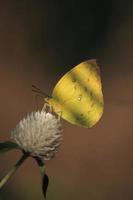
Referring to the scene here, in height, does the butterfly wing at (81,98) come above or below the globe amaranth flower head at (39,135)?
above

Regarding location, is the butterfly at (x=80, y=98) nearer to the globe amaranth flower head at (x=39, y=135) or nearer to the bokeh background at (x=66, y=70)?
the globe amaranth flower head at (x=39, y=135)

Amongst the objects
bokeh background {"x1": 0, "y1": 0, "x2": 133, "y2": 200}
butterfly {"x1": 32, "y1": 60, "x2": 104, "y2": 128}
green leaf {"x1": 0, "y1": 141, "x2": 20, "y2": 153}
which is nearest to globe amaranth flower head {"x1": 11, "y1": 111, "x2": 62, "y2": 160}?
green leaf {"x1": 0, "y1": 141, "x2": 20, "y2": 153}

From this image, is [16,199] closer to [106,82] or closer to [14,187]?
[14,187]

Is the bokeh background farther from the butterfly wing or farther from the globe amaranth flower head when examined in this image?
the globe amaranth flower head

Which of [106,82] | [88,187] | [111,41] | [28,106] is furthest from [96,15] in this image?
[88,187]

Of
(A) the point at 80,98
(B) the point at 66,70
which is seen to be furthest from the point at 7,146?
(B) the point at 66,70

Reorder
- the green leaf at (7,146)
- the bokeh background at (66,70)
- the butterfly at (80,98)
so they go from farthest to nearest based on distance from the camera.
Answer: the bokeh background at (66,70)
the butterfly at (80,98)
the green leaf at (7,146)

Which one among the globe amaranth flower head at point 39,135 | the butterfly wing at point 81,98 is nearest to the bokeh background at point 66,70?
the butterfly wing at point 81,98
